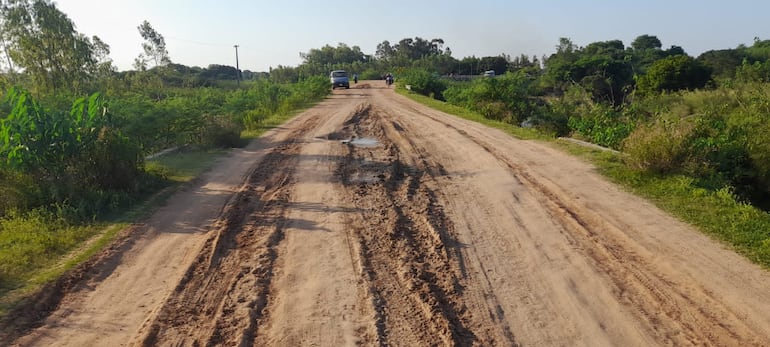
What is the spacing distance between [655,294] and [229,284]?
13.4ft

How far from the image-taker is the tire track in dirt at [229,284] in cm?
430

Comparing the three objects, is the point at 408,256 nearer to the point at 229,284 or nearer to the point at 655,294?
the point at 229,284

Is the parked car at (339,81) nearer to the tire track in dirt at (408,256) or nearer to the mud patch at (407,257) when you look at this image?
the tire track in dirt at (408,256)

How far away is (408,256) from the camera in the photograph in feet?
19.2

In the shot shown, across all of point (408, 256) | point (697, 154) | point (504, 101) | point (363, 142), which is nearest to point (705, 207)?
point (697, 154)

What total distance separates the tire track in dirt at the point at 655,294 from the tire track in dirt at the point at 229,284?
11.1 feet

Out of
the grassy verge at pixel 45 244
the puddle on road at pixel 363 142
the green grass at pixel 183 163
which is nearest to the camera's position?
the grassy verge at pixel 45 244

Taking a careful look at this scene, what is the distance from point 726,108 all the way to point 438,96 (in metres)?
26.0

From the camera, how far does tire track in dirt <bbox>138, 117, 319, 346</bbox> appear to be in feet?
14.1

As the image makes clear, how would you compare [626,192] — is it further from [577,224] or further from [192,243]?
[192,243]

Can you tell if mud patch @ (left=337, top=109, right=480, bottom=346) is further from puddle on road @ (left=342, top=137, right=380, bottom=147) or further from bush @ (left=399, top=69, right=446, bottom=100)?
bush @ (left=399, top=69, right=446, bottom=100)

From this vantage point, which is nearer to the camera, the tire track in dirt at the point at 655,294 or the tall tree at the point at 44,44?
the tire track in dirt at the point at 655,294

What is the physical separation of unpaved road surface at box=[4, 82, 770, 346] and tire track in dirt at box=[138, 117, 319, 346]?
20 millimetres

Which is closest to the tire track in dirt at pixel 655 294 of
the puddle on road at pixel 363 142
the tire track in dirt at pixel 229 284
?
the tire track in dirt at pixel 229 284
